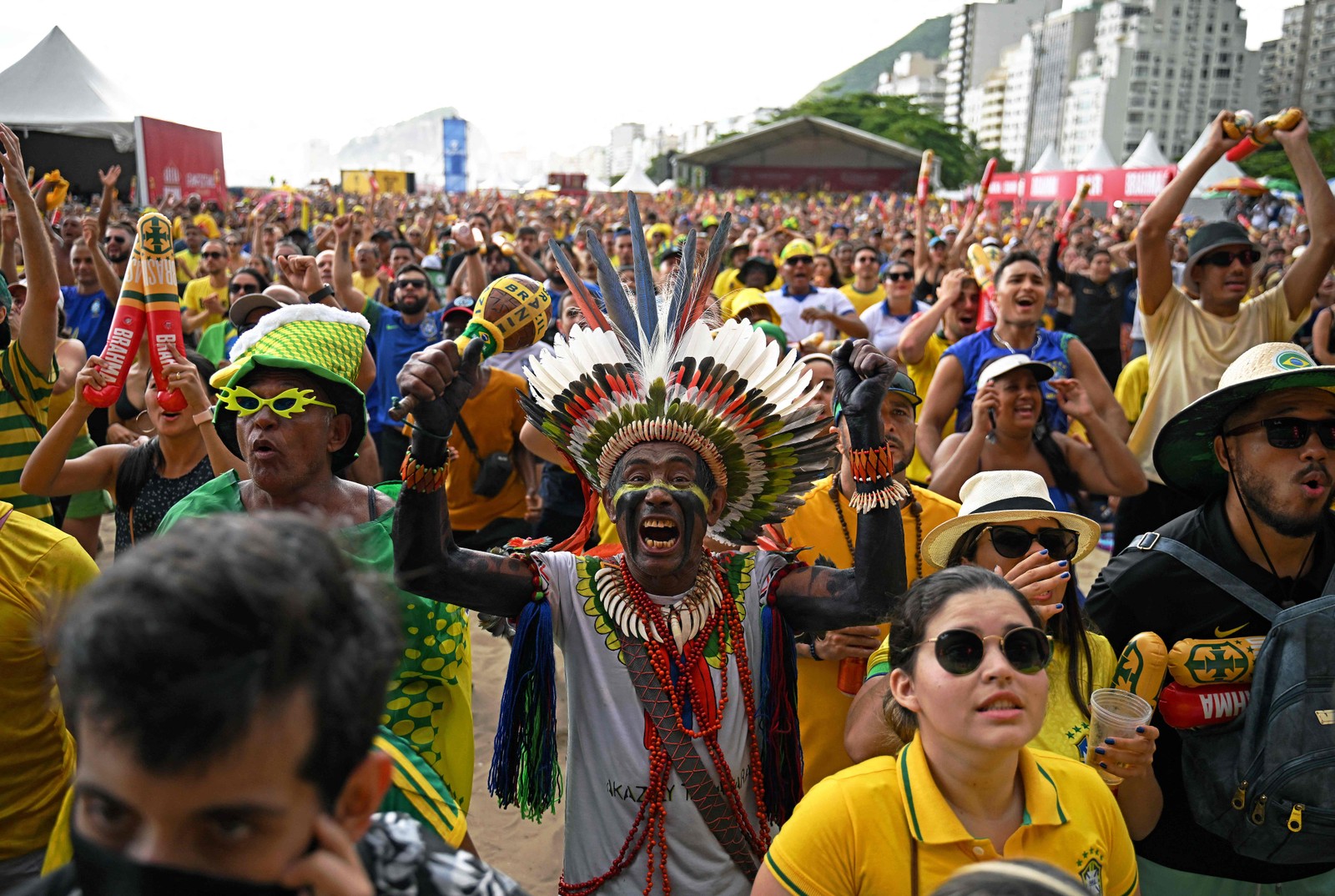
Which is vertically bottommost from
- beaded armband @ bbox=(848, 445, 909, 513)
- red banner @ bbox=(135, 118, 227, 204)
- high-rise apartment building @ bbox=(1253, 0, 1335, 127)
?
beaded armband @ bbox=(848, 445, 909, 513)

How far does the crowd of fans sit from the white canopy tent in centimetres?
1664

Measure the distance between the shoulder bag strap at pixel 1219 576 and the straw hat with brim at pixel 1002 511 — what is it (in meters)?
0.19

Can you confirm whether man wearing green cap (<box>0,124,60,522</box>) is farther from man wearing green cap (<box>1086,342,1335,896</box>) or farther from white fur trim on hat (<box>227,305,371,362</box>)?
man wearing green cap (<box>1086,342,1335,896</box>)

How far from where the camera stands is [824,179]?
57.7 m

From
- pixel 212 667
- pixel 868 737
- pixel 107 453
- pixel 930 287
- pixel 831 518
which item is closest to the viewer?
pixel 212 667

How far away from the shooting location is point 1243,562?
2.71 meters

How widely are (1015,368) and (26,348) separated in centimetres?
366

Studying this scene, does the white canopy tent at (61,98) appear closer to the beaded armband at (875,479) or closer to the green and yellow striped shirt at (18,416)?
the green and yellow striped shirt at (18,416)

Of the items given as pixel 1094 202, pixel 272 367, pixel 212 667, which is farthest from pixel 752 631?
pixel 1094 202

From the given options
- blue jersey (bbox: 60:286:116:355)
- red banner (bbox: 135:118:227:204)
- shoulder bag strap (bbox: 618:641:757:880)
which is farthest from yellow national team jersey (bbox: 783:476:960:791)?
red banner (bbox: 135:118:227:204)

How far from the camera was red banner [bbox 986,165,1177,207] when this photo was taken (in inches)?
1227

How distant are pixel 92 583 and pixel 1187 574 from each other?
2.52 m

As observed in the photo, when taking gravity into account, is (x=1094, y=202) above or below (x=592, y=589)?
above

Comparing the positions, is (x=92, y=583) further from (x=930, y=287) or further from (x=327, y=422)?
(x=930, y=287)
